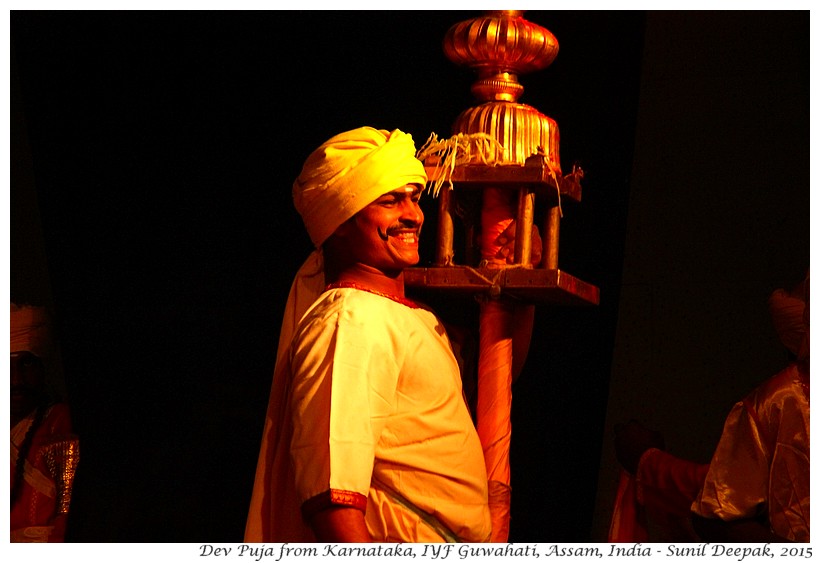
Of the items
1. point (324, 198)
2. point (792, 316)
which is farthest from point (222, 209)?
point (792, 316)

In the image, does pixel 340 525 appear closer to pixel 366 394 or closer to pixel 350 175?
pixel 366 394

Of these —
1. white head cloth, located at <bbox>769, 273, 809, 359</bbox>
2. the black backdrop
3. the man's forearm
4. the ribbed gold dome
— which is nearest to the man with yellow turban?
the man's forearm

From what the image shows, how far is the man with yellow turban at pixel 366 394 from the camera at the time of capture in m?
3.59

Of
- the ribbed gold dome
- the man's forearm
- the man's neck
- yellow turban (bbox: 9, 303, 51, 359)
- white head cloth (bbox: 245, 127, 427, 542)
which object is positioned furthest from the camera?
yellow turban (bbox: 9, 303, 51, 359)

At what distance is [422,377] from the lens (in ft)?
12.4

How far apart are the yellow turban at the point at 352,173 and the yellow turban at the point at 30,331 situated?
34.7 inches

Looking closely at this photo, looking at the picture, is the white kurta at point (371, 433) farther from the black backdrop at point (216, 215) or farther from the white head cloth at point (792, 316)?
the white head cloth at point (792, 316)

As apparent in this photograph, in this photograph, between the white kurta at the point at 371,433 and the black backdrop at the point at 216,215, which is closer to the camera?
the white kurta at the point at 371,433

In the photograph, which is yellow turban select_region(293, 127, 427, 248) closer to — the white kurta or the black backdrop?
the white kurta

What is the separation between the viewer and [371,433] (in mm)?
3627

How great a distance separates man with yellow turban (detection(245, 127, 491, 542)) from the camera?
3590 mm

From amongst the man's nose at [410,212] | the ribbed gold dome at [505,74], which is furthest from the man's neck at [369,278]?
the ribbed gold dome at [505,74]

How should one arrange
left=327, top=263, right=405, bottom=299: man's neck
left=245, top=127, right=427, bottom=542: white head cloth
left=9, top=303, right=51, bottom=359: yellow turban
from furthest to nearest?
left=9, top=303, right=51, bottom=359: yellow turban < left=327, top=263, right=405, bottom=299: man's neck < left=245, top=127, right=427, bottom=542: white head cloth

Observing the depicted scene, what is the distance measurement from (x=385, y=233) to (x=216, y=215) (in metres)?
0.70
